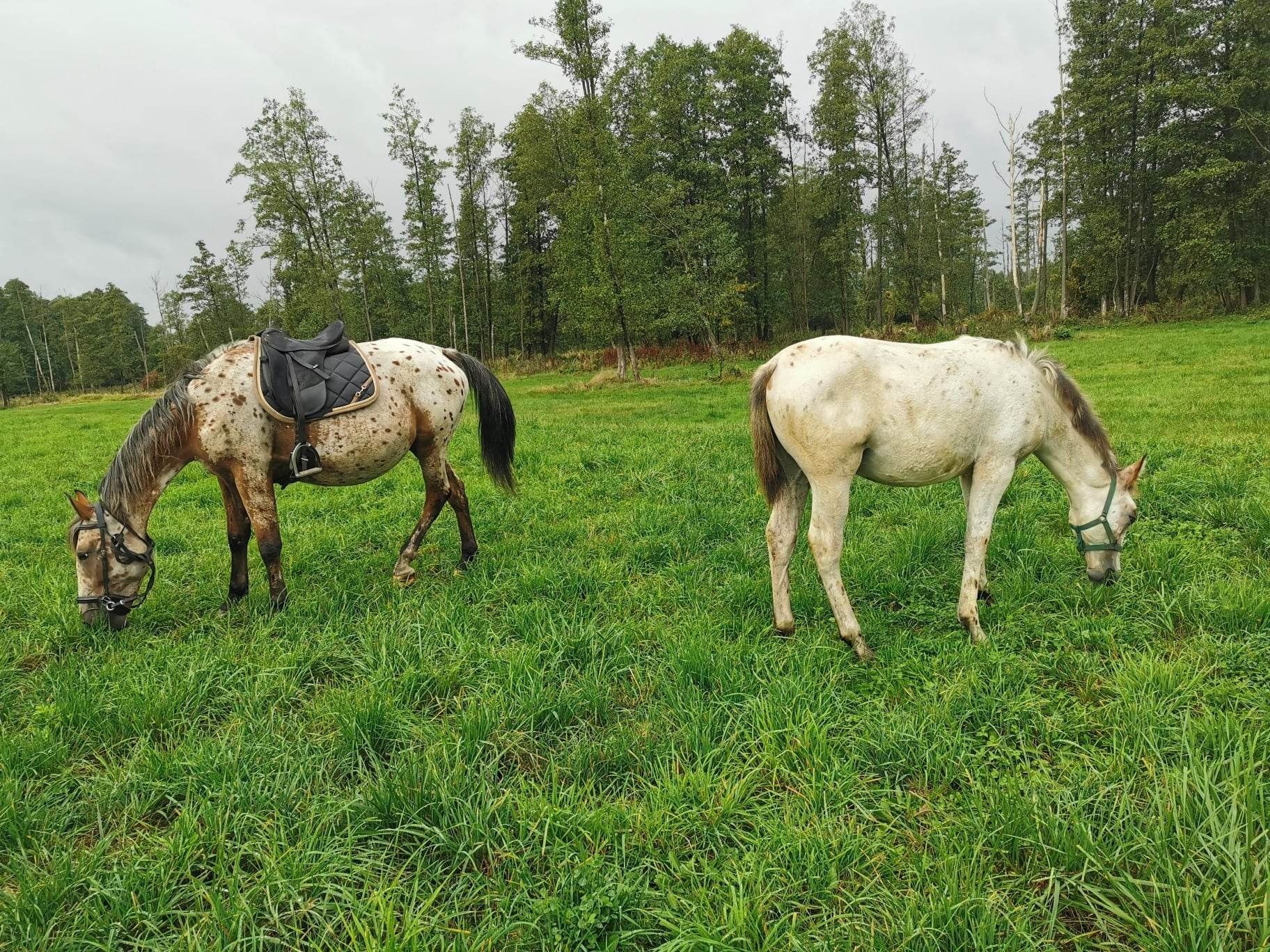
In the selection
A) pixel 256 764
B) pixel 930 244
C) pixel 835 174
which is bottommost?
pixel 256 764

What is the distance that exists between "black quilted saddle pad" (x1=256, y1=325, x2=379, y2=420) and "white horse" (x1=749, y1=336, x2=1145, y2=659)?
308 centimetres

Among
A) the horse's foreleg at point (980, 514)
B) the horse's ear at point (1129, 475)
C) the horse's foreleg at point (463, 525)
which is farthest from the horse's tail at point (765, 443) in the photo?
the horse's foreleg at point (463, 525)

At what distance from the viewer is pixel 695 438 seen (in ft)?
33.6

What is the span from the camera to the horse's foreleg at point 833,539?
11.0ft

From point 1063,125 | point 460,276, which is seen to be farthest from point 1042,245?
point 460,276

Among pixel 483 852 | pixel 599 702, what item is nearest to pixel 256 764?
pixel 483 852

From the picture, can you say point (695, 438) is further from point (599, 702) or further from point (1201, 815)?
point (1201, 815)

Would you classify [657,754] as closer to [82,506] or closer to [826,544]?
[826,544]

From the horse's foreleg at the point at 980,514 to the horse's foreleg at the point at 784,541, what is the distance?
102 centimetres

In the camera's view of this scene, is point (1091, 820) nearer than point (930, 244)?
Yes

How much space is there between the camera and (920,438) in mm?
3381

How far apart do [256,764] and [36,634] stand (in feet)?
9.09

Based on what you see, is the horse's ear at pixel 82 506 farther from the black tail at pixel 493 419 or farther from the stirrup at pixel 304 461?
the black tail at pixel 493 419

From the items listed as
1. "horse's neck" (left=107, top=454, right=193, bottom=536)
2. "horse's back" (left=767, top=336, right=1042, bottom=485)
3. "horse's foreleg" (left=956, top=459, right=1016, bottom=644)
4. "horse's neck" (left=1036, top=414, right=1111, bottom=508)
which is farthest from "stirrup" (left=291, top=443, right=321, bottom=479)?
"horse's neck" (left=1036, top=414, right=1111, bottom=508)
